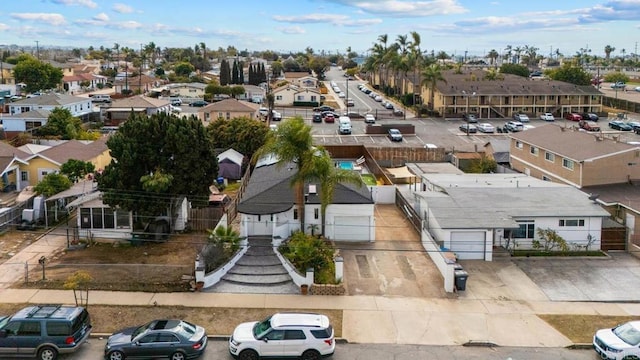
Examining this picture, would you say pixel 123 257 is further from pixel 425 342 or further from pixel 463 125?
pixel 463 125

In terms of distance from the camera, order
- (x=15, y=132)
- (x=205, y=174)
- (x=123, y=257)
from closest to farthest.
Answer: (x=123, y=257) < (x=205, y=174) < (x=15, y=132)

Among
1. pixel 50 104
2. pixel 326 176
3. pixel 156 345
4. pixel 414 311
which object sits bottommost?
pixel 414 311

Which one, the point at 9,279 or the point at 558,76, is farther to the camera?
the point at 558,76

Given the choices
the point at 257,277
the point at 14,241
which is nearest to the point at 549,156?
the point at 257,277

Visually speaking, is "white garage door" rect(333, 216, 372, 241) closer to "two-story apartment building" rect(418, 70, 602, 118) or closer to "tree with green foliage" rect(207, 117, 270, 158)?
"tree with green foliage" rect(207, 117, 270, 158)

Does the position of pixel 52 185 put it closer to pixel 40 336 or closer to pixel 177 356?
pixel 40 336

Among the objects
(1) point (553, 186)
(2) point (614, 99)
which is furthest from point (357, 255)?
(2) point (614, 99)

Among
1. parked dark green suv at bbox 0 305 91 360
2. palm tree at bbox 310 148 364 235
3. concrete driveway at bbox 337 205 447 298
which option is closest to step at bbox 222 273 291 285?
concrete driveway at bbox 337 205 447 298
